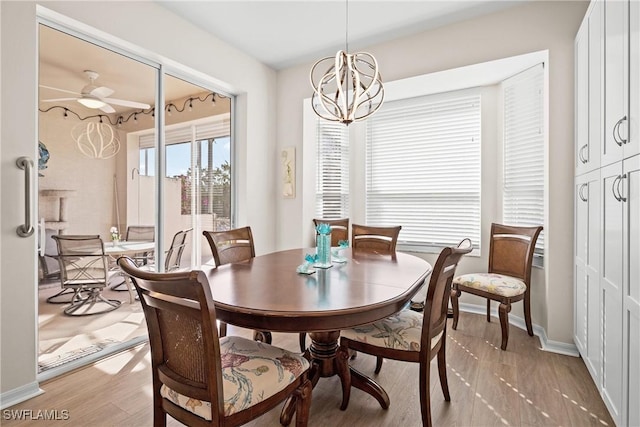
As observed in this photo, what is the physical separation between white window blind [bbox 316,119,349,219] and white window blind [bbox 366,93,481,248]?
0.29m

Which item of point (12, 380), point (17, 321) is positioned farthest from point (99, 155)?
point (12, 380)

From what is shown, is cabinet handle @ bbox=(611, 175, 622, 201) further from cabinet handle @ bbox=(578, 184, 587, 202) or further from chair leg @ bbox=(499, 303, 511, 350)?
chair leg @ bbox=(499, 303, 511, 350)

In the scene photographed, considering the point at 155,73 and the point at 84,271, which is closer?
the point at 84,271

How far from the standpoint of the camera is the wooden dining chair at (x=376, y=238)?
2.99 metres

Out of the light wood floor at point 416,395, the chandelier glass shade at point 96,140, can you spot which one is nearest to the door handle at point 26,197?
the chandelier glass shade at point 96,140

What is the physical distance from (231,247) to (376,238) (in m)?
1.31

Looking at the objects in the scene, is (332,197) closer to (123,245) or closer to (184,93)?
(184,93)

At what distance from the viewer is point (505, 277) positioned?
9.78 feet

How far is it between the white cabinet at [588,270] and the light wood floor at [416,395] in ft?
0.69

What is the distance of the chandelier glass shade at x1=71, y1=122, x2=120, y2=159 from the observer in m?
2.44

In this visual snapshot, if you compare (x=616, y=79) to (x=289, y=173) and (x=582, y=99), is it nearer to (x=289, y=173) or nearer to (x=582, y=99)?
(x=582, y=99)

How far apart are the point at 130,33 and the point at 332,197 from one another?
262 centimetres

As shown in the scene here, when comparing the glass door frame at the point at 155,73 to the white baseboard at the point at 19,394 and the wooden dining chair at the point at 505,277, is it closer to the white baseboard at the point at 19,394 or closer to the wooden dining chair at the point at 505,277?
the white baseboard at the point at 19,394

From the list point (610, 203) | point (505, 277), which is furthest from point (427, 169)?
point (610, 203)
